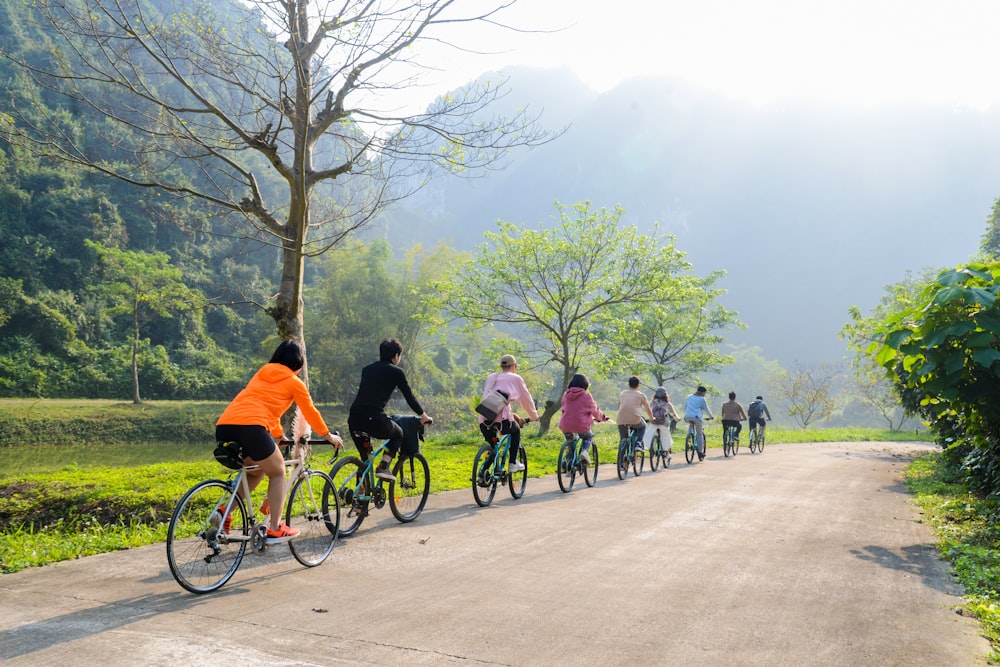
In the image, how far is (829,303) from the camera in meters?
182

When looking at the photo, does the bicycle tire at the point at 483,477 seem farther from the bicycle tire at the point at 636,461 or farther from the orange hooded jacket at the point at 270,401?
the bicycle tire at the point at 636,461

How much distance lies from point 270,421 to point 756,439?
2096 centimetres

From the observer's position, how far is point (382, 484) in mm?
7414

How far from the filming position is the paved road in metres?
4.05

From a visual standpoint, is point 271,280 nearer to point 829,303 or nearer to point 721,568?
point 721,568

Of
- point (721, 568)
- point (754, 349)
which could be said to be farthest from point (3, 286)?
point (754, 349)

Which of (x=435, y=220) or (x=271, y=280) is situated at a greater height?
(x=435, y=220)

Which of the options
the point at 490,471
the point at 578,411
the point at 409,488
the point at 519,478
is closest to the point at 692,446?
the point at 578,411

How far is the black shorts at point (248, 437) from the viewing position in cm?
522

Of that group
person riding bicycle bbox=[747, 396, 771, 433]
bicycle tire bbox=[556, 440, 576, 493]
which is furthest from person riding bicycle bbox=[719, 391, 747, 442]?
bicycle tire bbox=[556, 440, 576, 493]

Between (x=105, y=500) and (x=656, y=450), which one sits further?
(x=656, y=450)

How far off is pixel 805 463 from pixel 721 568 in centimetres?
1427

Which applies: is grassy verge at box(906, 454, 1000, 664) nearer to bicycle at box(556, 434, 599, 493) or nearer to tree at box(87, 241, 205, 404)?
bicycle at box(556, 434, 599, 493)

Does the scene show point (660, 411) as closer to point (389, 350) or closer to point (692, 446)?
point (692, 446)
